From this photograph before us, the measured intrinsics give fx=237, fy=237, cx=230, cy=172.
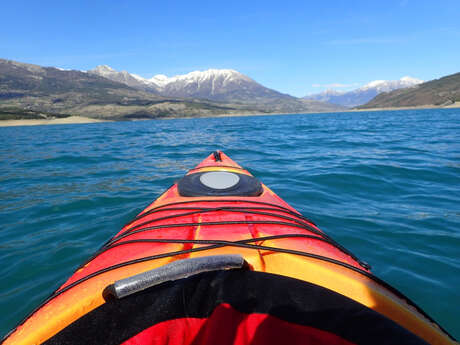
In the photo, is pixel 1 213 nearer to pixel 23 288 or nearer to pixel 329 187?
pixel 23 288

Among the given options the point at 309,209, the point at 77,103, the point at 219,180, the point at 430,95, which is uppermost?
the point at 430,95

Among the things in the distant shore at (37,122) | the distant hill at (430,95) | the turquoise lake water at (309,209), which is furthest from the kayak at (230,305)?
the distant hill at (430,95)

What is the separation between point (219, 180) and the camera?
3184mm

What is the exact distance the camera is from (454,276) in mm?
2602

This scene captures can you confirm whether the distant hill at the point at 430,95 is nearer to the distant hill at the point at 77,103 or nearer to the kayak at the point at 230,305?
the distant hill at the point at 77,103

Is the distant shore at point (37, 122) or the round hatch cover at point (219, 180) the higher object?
the round hatch cover at point (219, 180)

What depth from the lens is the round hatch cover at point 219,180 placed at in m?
3.02

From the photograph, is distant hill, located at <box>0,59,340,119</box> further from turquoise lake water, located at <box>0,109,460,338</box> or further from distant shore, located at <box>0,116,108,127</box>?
turquoise lake water, located at <box>0,109,460,338</box>

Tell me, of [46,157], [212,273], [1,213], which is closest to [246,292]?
[212,273]

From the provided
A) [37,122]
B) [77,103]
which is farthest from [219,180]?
[77,103]

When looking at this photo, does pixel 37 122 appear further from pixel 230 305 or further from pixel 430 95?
pixel 430 95

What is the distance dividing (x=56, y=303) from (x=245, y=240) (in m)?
1.15

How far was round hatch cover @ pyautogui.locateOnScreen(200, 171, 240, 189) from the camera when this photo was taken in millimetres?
3021

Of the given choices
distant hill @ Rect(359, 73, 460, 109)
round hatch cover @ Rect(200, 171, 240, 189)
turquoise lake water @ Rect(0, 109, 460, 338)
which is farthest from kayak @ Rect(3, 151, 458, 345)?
distant hill @ Rect(359, 73, 460, 109)
